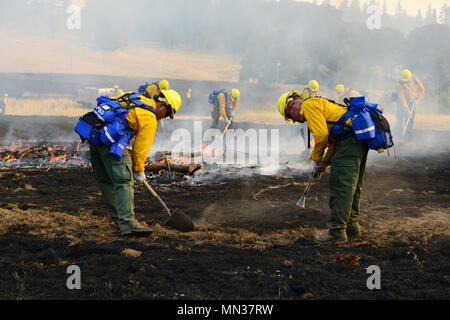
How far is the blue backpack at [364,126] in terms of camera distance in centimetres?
462

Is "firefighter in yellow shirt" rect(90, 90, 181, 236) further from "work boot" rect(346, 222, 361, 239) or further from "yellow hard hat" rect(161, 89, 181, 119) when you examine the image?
"work boot" rect(346, 222, 361, 239)

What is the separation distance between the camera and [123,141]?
481 cm

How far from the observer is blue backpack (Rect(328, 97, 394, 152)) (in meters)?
4.62

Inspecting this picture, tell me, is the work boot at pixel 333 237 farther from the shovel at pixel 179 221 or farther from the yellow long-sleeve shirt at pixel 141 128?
the yellow long-sleeve shirt at pixel 141 128

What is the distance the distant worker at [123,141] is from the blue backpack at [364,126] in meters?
1.88

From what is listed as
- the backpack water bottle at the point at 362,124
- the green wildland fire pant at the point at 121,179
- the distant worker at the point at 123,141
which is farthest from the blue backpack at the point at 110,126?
the backpack water bottle at the point at 362,124

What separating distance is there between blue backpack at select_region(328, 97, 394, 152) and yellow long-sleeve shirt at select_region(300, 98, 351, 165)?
0.07 m

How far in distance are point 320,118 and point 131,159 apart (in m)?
2.07

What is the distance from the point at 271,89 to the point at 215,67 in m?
19.6

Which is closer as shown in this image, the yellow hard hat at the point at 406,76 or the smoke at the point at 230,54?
the yellow hard hat at the point at 406,76

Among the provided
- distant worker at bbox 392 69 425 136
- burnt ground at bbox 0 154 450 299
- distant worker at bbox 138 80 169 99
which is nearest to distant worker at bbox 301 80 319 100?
distant worker at bbox 392 69 425 136

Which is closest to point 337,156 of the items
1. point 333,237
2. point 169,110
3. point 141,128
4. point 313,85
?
point 333,237

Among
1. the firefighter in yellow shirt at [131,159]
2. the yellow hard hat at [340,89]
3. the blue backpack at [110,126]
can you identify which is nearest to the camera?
the blue backpack at [110,126]

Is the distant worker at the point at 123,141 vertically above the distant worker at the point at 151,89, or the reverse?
the distant worker at the point at 151,89
